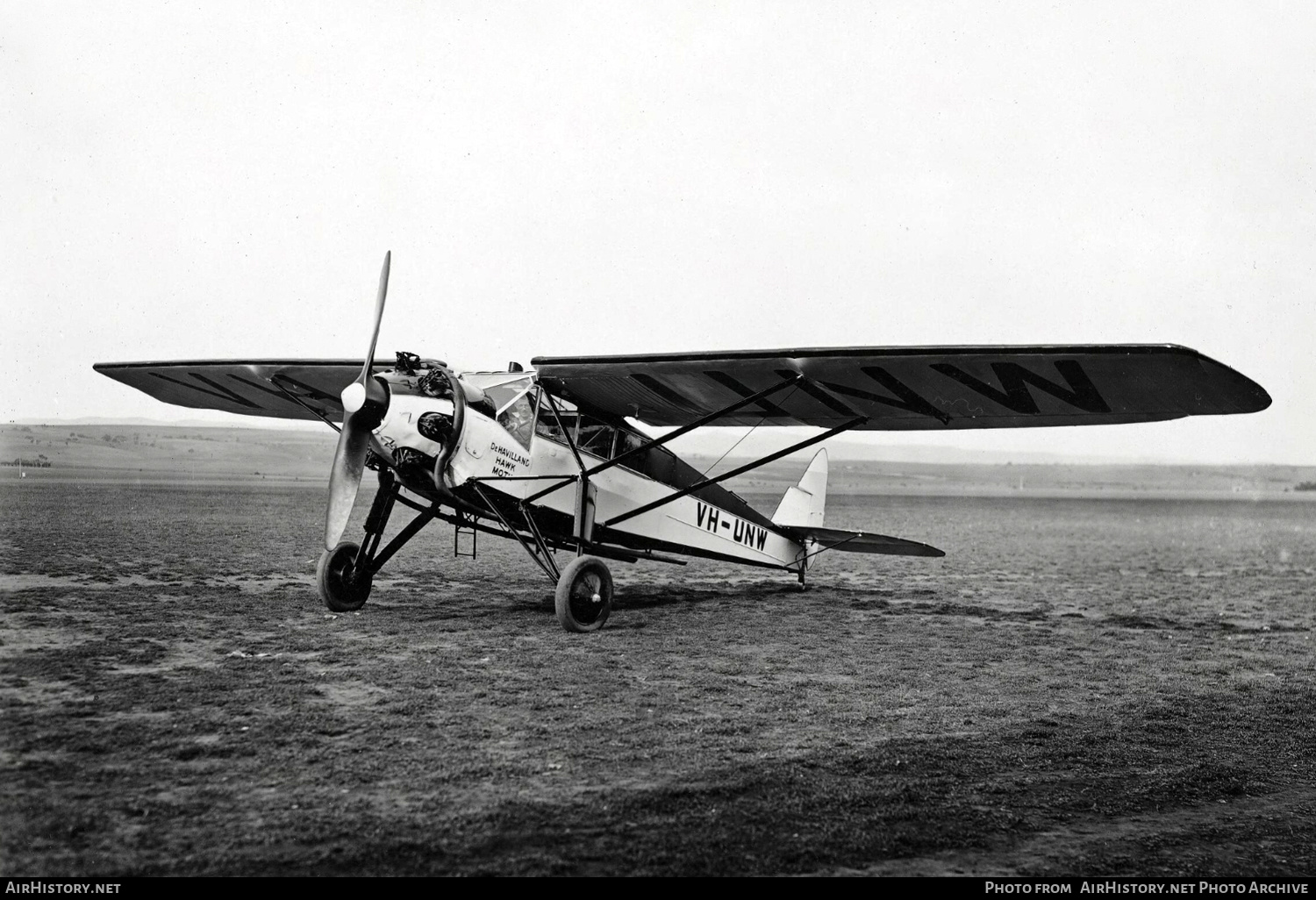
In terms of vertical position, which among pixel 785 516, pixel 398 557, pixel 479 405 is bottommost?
pixel 398 557

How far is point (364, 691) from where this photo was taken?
5.71 meters

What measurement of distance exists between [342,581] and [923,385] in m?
5.92

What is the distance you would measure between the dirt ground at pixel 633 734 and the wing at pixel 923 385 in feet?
7.41

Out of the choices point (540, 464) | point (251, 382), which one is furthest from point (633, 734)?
point (251, 382)

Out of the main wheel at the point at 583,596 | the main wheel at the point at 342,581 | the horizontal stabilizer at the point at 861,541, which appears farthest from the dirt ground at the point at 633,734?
the horizontal stabilizer at the point at 861,541

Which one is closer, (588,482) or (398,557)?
(588,482)

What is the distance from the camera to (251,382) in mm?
10969

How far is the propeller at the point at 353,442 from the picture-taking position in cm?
775

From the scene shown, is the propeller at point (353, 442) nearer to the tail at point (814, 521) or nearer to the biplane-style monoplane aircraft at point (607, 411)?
the biplane-style monoplane aircraft at point (607, 411)
